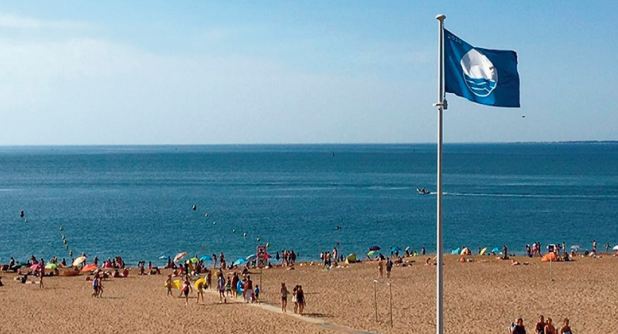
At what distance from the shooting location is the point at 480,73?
1173 centimetres

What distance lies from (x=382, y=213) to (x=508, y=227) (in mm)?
15034

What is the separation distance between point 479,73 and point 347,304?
1649cm

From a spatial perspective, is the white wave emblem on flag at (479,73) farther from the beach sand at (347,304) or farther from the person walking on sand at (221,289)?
the person walking on sand at (221,289)

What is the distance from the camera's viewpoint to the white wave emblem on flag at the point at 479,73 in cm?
1164

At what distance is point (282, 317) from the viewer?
24328 mm

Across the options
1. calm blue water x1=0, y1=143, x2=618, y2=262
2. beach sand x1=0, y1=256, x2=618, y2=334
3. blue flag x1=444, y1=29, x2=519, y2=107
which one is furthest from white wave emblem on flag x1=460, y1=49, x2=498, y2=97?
calm blue water x1=0, y1=143, x2=618, y2=262

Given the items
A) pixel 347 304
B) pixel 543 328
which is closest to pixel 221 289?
pixel 347 304

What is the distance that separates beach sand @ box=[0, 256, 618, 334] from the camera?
75.3 feet

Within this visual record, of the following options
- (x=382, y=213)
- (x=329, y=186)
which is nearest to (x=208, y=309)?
(x=382, y=213)

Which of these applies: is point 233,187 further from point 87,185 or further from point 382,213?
point 382,213

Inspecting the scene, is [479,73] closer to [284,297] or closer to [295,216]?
[284,297]

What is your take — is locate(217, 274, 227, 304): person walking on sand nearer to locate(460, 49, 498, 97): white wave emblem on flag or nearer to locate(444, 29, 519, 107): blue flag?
locate(444, 29, 519, 107): blue flag

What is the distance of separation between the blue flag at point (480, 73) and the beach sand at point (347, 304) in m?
11.5

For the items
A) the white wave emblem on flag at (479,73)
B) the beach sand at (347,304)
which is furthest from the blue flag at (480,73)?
the beach sand at (347,304)
